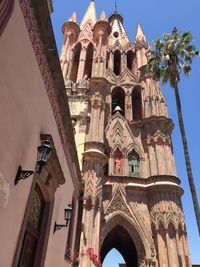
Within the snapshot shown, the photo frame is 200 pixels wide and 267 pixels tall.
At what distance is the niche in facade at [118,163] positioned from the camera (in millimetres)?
20294

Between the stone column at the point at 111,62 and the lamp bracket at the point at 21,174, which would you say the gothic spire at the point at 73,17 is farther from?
the lamp bracket at the point at 21,174

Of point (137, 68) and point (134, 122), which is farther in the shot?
point (137, 68)

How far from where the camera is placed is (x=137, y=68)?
29.9 meters

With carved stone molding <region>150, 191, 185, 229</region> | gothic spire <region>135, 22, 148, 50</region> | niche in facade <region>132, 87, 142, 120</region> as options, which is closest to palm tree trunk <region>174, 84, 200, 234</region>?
carved stone molding <region>150, 191, 185, 229</region>

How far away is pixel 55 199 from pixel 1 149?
460 centimetres

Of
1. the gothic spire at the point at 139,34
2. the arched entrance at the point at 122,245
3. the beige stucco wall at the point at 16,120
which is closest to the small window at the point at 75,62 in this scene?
the gothic spire at the point at 139,34

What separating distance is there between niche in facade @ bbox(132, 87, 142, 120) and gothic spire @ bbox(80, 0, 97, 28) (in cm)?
1396

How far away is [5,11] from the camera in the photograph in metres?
4.57

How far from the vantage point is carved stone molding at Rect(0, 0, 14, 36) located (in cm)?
444

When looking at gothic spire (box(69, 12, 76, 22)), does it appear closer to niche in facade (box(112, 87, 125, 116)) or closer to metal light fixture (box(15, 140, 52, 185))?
niche in facade (box(112, 87, 125, 116))

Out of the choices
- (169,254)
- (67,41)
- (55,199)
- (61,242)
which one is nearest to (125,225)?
(169,254)

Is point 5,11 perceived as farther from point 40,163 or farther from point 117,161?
point 117,161

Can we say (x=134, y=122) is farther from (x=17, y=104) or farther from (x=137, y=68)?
(x=17, y=104)

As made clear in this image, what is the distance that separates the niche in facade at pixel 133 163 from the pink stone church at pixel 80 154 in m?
0.09
